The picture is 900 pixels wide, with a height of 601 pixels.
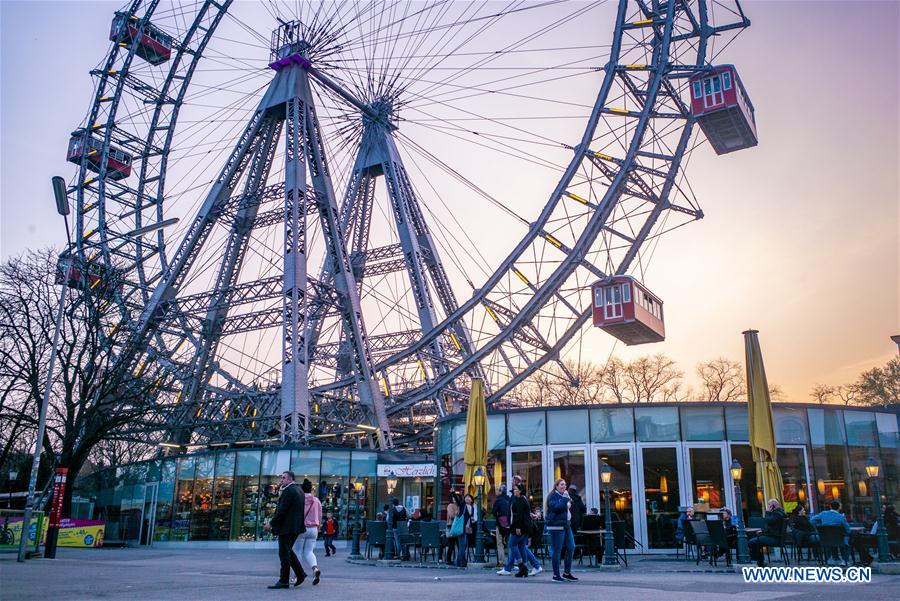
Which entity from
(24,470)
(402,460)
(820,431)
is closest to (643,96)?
(820,431)

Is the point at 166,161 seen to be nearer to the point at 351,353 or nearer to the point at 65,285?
the point at 351,353

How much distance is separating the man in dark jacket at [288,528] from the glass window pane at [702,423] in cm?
1334

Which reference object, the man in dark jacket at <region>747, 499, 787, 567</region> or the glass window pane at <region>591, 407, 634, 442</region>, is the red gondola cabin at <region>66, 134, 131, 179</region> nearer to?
the glass window pane at <region>591, 407, 634, 442</region>

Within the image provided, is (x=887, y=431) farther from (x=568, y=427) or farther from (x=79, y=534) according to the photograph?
(x=79, y=534)

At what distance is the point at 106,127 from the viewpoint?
136 feet

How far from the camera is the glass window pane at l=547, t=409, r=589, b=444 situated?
22.4 m

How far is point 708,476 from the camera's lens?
70.2 feet

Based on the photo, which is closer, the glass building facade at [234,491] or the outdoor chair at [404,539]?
the outdoor chair at [404,539]

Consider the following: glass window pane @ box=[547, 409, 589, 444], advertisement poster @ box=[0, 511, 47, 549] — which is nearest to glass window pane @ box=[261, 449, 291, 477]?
advertisement poster @ box=[0, 511, 47, 549]

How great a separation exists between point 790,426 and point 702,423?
2720 mm

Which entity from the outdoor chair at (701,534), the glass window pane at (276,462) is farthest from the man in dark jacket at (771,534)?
the glass window pane at (276,462)

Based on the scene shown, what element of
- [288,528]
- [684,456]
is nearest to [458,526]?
[288,528]

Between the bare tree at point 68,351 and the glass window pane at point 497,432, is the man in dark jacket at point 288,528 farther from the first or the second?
Answer: the bare tree at point 68,351

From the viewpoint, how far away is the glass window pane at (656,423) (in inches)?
857
